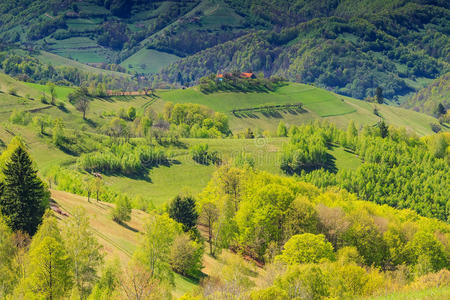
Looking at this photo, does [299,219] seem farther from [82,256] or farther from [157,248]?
[82,256]

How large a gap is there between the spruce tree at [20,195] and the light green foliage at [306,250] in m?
35.2

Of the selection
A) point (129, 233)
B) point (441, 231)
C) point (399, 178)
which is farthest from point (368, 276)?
point (399, 178)

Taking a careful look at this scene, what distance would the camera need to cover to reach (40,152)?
147 meters

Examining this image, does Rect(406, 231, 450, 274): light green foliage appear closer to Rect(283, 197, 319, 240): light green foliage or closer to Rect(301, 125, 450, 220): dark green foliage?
Rect(283, 197, 319, 240): light green foliage

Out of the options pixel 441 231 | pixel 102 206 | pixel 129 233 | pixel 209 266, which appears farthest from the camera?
pixel 441 231

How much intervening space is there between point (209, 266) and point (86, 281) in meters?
23.8

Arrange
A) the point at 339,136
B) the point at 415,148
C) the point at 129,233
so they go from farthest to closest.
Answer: the point at 339,136
the point at 415,148
the point at 129,233

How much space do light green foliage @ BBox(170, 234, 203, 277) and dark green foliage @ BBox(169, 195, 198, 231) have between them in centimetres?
754

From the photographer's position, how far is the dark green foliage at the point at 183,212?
72.1 metres

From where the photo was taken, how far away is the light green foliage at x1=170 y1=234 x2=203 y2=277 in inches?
2462

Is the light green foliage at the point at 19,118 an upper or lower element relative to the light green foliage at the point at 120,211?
lower

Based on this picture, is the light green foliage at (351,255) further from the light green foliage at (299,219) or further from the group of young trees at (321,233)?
the light green foliage at (299,219)

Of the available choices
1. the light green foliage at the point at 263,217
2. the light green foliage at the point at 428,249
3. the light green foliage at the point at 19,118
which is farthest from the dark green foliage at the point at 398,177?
the light green foliage at the point at 19,118

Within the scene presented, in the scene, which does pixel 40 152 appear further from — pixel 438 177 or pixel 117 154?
pixel 438 177
